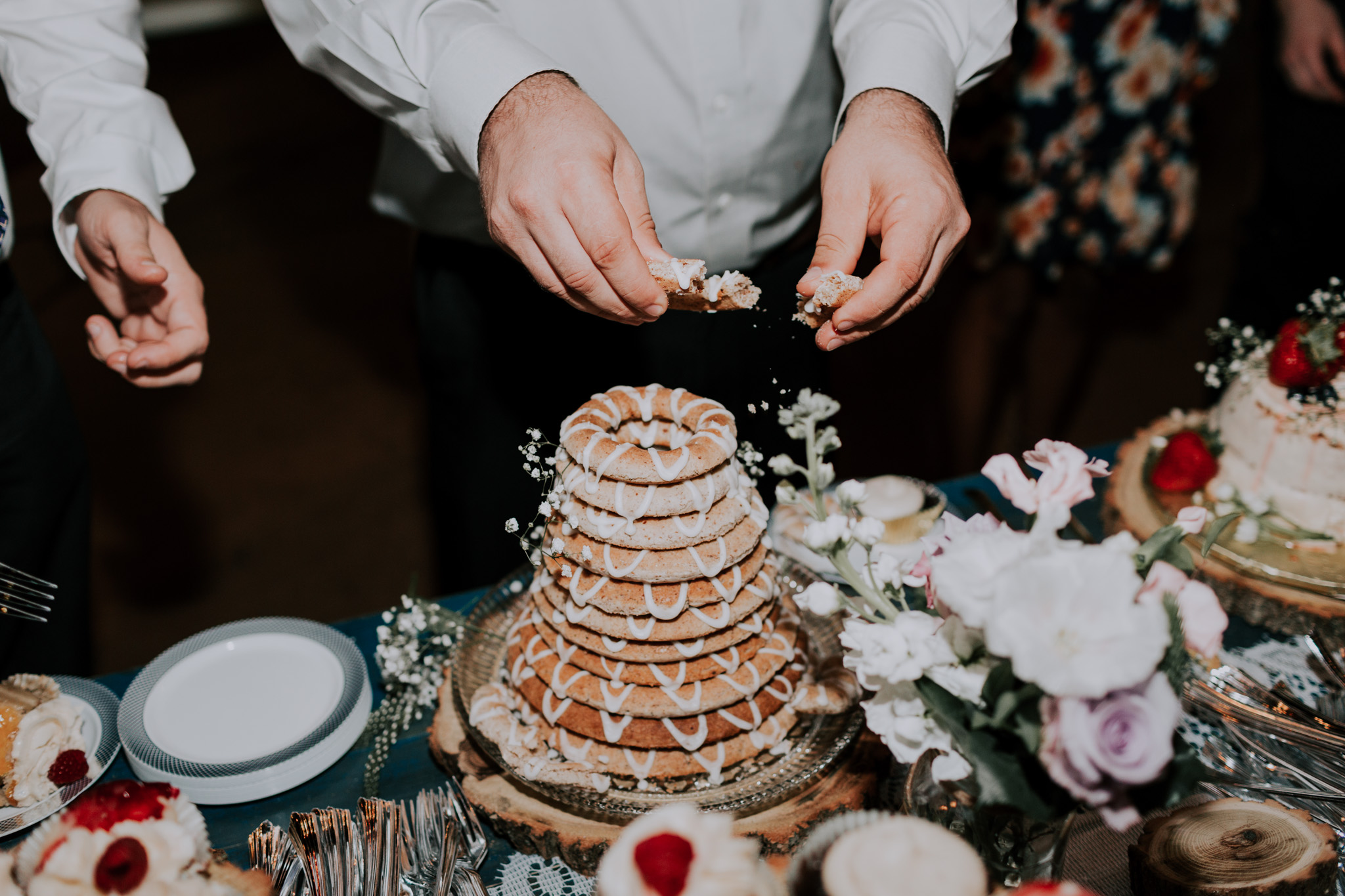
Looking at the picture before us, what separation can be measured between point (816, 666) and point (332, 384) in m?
4.55

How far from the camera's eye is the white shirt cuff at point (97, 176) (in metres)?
2.03

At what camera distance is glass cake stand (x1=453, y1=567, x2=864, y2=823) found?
140 cm

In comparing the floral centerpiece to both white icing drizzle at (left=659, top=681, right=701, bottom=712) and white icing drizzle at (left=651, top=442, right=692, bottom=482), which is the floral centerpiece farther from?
white icing drizzle at (left=659, top=681, right=701, bottom=712)

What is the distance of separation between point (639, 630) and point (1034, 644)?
72 centimetres

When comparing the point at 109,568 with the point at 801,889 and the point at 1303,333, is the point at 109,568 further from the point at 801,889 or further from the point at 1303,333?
the point at 1303,333

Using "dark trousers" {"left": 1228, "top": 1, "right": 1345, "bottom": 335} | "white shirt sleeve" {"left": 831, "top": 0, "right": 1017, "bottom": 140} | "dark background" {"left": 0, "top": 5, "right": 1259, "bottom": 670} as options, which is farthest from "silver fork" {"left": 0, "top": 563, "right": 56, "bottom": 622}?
"dark trousers" {"left": 1228, "top": 1, "right": 1345, "bottom": 335}

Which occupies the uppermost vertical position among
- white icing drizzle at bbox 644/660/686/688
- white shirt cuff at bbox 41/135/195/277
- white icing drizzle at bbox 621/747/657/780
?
white shirt cuff at bbox 41/135/195/277

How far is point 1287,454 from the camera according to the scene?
2.02 m

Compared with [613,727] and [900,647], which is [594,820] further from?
[900,647]

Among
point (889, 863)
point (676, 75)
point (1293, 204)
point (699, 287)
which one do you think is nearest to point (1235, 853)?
point (889, 863)

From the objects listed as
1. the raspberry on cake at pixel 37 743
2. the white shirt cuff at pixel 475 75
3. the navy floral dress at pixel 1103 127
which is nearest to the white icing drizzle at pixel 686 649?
the white shirt cuff at pixel 475 75

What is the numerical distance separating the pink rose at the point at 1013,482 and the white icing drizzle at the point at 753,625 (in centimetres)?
57

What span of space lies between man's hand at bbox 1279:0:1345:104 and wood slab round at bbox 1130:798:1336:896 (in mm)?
2791

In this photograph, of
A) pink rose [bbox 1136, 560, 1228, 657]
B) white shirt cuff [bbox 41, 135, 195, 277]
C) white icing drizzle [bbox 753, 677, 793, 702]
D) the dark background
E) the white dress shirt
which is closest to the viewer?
pink rose [bbox 1136, 560, 1228, 657]
